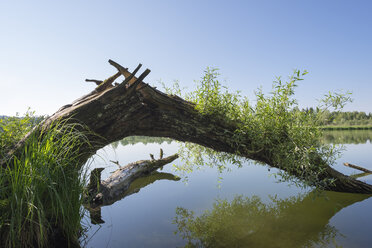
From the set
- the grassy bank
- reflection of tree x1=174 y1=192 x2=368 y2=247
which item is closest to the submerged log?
the grassy bank

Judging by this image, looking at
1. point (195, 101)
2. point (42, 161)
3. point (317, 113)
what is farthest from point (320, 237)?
point (42, 161)

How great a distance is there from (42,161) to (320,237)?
11.5 ft

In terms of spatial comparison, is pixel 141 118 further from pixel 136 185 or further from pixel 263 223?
pixel 136 185

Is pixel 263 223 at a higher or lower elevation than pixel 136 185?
lower

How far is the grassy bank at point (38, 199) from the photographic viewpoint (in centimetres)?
173

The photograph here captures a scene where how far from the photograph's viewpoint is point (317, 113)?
157 inches

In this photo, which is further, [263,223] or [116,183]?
[116,183]

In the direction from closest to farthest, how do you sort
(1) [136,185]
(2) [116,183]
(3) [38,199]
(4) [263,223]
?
(3) [38,199], (4) [263,223], (2) [116,183], (1) [136,185]

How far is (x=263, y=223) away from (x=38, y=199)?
301 centimetres

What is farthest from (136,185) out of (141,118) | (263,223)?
(263,223)

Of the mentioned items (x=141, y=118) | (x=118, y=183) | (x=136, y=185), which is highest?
(x=141, y=118)

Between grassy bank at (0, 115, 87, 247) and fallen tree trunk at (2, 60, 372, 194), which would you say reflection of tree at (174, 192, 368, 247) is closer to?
fallen tree trunk at (2, 60, 372, 194)

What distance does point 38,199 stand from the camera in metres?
1.67

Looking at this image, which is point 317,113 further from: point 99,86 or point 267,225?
point 99,86
